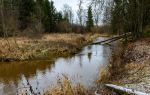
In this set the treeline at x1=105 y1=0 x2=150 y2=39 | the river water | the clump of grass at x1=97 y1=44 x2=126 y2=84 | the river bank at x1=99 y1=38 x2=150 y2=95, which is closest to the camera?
the river bank at x1=99 y1=38 x2=150 y2=95

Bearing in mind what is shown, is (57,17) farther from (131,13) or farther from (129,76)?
(129,76)

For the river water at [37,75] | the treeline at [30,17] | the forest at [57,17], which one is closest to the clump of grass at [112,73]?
the river water at [37,75]

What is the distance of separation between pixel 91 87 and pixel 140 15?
1855 centimetres

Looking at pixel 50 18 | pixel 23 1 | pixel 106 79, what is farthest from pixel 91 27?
pixel 106 79

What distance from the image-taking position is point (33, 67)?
1775 centimetres

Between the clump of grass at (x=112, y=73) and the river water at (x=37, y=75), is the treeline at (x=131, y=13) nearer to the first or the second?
→ the river water at (x=37, y=75)

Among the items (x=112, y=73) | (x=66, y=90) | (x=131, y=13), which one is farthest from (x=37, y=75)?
(x=131, y=13)

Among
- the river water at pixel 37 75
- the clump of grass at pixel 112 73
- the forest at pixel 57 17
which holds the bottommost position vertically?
the river water at pixel 37 75

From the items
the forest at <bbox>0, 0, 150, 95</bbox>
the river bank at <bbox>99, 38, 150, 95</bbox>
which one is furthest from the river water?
the river bank at <bbox>99, 38, 150, 95</bbox>

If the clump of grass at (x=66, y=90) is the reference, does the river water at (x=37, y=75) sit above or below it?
below

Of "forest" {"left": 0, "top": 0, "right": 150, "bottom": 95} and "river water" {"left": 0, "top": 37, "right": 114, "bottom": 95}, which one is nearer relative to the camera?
"forest" {"left": 0, "top": 0, "right": 150, "bottom": 95}

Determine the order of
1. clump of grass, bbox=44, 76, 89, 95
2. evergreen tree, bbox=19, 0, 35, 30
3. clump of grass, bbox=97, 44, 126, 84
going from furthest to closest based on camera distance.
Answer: evergreen tree, bbox=19, 0, 35, 30 < clump of grass, bbox=97, 44, 126, 84 < clump of grass, bbox=44, 76, 89, 95

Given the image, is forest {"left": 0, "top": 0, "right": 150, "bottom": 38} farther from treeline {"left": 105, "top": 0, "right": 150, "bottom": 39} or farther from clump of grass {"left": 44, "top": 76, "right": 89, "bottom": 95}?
clump of grass {"left": 44, "top": 76, "right": 89, "bottom": 95}

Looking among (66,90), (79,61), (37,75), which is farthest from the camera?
(79,61)
